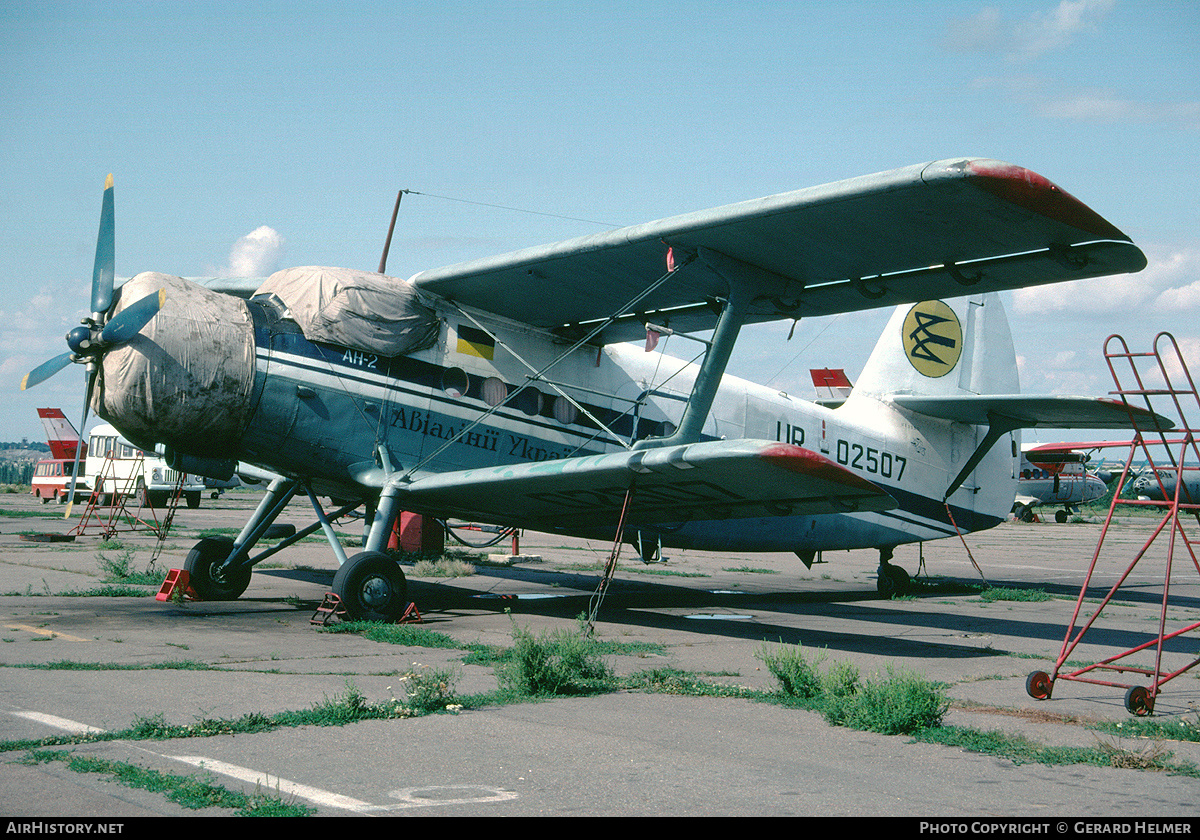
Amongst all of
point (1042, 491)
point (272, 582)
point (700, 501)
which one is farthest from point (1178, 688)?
point (1042, 491)

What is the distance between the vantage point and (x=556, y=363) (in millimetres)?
10758

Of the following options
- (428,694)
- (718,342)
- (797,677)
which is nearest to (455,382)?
(718,342)

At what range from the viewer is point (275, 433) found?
31.9 ft

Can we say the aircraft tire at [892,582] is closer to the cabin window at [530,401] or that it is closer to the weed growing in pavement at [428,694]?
the cabin window at [530,401]

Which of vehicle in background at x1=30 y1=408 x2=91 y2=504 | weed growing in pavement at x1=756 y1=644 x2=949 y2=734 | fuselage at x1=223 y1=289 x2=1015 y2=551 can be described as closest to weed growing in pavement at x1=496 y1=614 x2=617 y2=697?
weed growing in pavement at x1=756 y1=644 x2=949 y2=734

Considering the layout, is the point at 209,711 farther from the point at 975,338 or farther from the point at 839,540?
the point at 975,338

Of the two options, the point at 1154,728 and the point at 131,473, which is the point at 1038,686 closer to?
the point at 1154,728

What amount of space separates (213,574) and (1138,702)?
9.15 meters

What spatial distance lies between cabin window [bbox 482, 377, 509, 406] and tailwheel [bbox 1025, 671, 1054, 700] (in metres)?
6.41

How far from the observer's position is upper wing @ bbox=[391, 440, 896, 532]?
25.6 ft

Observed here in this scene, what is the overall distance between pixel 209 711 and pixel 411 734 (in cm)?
120

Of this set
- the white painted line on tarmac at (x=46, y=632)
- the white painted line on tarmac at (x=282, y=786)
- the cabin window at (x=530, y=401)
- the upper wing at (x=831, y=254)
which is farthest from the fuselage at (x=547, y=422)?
the white painted line on tarmac at (x=282, y=786)

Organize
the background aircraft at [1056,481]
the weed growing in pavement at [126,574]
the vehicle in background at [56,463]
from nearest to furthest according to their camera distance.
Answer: the weed growing in pavement at [126,574]
the vehicle in background at [56,463]
the background aircraft at [1056,481]

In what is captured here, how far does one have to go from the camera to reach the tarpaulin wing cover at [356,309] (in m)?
9.99
